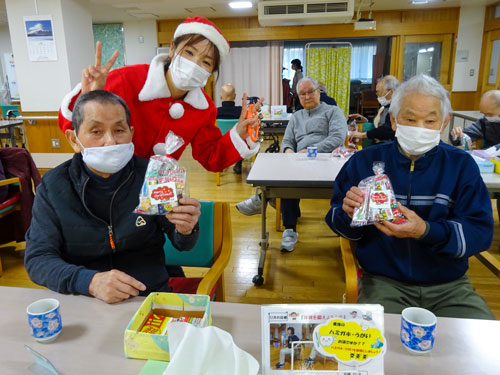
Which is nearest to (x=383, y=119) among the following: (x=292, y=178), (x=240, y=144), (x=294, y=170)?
(x=294, y=170)

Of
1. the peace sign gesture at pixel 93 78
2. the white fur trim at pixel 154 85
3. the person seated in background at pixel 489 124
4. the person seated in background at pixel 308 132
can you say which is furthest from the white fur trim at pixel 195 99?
the person seated in background at pixel 489 124

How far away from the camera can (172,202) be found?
3.40 ft

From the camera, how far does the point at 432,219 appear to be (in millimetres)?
1414

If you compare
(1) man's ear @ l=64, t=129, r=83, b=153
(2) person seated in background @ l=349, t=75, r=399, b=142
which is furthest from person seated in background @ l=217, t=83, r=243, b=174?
(1) man's ear @ l=64, t=129, r=83, b=153

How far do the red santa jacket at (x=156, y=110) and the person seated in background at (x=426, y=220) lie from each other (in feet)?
1.89

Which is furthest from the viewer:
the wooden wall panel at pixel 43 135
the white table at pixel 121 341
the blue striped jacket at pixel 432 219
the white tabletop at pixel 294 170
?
the wooden wall panel at pixel 43 135

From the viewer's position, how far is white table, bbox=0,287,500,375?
794mm

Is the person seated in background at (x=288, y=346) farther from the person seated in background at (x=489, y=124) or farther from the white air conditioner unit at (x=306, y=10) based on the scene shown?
the white air conditioner unit at (x=306, y=10)

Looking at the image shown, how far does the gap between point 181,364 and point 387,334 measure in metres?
0.51

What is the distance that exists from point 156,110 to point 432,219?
1195 millimetres

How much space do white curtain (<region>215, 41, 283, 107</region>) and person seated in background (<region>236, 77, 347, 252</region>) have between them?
5.76 meters

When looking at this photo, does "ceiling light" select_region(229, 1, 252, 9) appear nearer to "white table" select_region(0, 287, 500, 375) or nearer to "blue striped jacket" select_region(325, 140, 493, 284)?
"blue striped jacket" select_region(325, 140, 493, 284)

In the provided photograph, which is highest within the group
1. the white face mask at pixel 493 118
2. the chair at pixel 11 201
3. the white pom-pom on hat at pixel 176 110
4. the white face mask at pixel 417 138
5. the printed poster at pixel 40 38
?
the printed poster at pixel 40 38

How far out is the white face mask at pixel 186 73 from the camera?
A: 1511 millimetres
